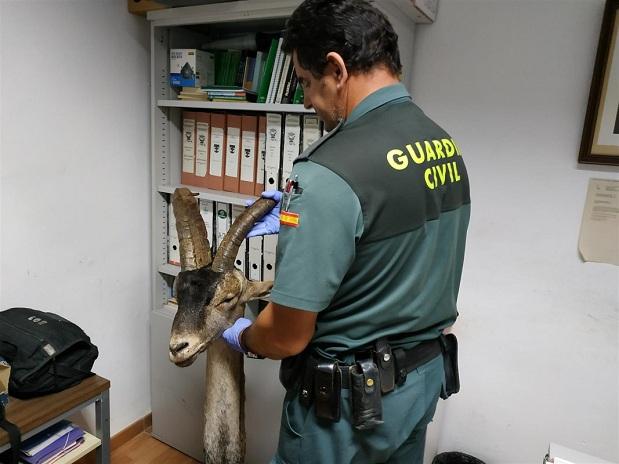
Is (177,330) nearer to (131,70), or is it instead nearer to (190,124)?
(190,124)

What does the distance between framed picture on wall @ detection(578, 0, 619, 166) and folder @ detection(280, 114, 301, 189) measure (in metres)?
0.99

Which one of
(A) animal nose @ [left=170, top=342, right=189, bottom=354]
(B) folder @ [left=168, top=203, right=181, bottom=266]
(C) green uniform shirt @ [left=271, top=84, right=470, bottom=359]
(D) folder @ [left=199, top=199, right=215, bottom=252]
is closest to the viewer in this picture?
(C) green uniform shirt @ [left=271, top=84, right=470, bottom=359]

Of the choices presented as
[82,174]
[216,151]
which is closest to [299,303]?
[216,151]

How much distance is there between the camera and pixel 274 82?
1.75 meters

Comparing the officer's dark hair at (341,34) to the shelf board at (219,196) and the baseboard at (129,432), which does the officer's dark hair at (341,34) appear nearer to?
the shelf board at (219,196)

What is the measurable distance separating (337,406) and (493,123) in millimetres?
1233

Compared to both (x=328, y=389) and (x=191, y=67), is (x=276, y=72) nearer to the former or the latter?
(x=191, y=67)

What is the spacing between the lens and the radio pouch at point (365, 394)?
3.40 feet

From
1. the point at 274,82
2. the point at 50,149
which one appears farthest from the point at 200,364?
the point at 274,82

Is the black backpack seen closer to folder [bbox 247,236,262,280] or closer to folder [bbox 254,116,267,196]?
folder [bbox 247,236,262,280]

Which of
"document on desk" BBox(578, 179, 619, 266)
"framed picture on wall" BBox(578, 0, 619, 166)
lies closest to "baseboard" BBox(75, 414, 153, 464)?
"document on desk" BBox(578, 179, 619, 266)

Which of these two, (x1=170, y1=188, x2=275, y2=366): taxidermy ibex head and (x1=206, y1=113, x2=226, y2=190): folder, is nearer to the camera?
(x1=170, y1=188, x2=275, y2=366): taxidermy ibex head

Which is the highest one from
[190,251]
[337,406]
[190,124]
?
[190,124]

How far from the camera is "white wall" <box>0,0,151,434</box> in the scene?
1677 mm
